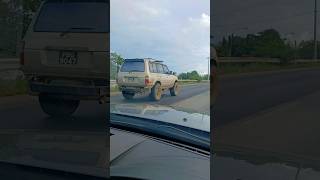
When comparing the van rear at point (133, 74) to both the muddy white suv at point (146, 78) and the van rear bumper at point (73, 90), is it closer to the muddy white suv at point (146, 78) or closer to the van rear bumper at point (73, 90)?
the muddy white suv at point (146, 78)

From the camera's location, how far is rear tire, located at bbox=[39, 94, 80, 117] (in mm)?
3795

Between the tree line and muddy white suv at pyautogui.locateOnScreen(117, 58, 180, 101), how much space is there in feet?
1.29

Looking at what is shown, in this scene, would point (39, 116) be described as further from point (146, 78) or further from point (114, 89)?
point (146, 78)

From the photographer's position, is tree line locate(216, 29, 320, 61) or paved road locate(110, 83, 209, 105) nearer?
tree line locate(216, 29, 320, 61)

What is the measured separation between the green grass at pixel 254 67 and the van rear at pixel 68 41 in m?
0.96

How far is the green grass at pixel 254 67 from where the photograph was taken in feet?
8.12

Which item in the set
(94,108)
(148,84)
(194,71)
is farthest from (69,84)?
(194,71)

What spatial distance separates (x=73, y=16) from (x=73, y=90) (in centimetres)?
56

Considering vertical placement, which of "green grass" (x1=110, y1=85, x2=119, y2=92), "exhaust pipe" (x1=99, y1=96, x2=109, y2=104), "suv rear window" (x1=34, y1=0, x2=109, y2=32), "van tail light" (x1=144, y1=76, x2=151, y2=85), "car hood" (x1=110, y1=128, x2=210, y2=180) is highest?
"suv rear window" (x1=34, y1=0, x2=109, y2=32)

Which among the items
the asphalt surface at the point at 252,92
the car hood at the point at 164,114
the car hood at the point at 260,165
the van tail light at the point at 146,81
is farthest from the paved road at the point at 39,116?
the car hood at the point at 260,165

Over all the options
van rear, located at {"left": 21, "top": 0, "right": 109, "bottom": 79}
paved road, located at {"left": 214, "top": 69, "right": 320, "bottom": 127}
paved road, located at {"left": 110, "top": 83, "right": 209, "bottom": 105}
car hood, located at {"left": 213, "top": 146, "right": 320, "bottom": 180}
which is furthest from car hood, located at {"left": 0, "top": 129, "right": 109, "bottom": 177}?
paved road, located at {"left": 214, "top": 69, "right": 320, "bottom": 127}

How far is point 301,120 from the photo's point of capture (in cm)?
246

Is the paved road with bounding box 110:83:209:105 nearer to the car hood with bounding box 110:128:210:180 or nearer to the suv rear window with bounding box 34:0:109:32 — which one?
the car hood with bounding box 110:128:210:180

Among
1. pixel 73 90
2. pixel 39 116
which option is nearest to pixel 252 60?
pixel 73 90
